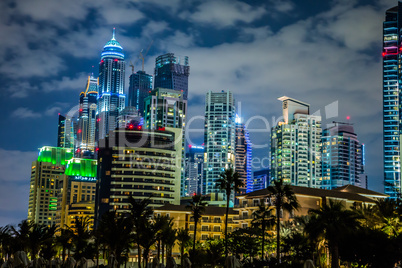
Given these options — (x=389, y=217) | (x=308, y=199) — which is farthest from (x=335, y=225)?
(x=308, y=199)

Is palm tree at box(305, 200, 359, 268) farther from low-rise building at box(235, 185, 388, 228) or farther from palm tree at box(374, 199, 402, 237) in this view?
low-rise building at box(235, 185, 388, 228)

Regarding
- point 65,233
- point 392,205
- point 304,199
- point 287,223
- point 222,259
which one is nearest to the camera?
point 392,205

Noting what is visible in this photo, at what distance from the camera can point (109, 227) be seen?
6819 cm

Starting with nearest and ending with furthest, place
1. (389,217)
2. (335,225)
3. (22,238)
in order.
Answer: (335,225)
(389,217)
(22,238)

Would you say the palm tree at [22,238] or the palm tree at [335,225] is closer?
the palm tree at [335,225]

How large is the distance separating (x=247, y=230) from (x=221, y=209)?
4042 cm

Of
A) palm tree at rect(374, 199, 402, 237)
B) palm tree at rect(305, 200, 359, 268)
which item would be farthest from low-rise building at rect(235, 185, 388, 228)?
palm tree at rect(305, 200, 359, 268)

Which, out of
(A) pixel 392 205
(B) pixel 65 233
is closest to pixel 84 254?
(B) pixel 65 233

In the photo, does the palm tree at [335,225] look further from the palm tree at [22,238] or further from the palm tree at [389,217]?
the palm tree at [22,238]

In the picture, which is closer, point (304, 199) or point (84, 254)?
point (84, 254)

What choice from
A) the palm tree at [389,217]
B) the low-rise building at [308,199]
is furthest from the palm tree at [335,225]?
the low-rise building at [308,199]

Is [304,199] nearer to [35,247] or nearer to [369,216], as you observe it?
[369,216]

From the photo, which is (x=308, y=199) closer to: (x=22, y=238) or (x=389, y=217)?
(x=389, y=217)

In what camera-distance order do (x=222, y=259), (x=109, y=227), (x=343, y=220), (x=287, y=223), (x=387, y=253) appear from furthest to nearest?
(x=287, y=223) < (x=222, y=259) < (x=109, y=227) < (x=343, y=220) < (x=387, y=253)
